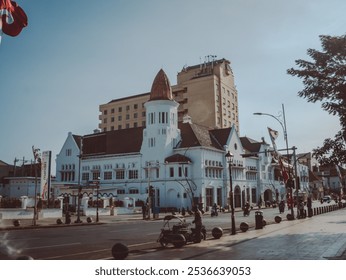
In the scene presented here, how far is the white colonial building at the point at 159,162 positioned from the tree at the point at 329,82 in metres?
37.7

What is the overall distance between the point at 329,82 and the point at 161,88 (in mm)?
44695

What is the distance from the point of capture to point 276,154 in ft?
97.1

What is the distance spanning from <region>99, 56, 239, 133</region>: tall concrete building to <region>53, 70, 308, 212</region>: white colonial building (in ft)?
19.0

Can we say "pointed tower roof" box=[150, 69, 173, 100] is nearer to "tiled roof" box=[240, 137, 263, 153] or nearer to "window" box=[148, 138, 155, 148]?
"window" box=[148, 138, 155, 148]

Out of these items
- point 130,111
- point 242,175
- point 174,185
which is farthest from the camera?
point 130,111

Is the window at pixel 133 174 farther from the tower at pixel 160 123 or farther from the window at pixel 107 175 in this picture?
the window at pixel 107 175

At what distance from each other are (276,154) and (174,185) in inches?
1044

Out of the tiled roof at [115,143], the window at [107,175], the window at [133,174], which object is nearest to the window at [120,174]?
the window at [107,175]

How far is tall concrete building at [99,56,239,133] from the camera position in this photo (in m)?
64.2

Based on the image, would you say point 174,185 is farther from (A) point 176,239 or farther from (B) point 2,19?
(B) point 2,19

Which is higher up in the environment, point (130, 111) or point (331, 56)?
point (130, 111)

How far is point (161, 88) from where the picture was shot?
186ft

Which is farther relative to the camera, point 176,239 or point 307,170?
point 307,170
